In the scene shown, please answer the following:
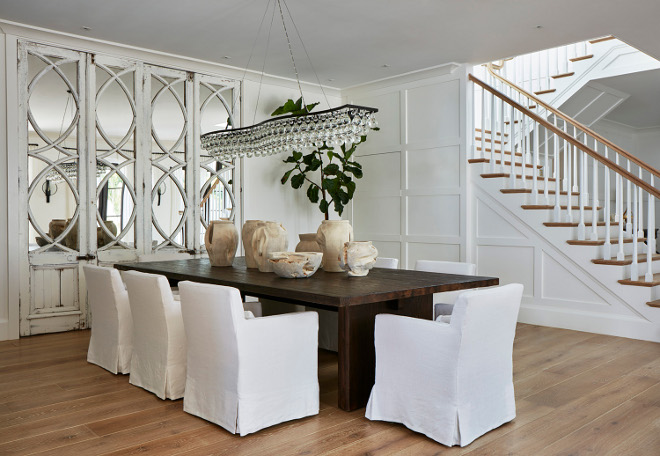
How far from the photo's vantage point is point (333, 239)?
3783 millimetres

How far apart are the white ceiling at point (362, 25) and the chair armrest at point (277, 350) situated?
2.61 metres

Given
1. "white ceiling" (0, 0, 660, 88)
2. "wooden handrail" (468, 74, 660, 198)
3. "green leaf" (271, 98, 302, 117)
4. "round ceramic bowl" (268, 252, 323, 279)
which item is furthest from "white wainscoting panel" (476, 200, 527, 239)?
"round ceramic bowl" (268, 252, 323, 279)

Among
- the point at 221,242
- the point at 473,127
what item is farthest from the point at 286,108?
the point at 221,242

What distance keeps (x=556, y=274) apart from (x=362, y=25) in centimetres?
294

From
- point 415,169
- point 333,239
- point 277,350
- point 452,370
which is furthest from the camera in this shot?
point 415,169

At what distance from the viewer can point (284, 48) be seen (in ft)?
18.0

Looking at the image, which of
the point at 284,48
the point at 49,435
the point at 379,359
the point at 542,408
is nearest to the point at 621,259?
the point at 542,408

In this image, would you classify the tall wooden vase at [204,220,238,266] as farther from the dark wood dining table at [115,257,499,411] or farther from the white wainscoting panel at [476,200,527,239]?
the white wainscoting panel at [476,200,527,239]

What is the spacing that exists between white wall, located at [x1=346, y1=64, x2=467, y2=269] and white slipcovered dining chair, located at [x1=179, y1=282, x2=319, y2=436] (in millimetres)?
3592

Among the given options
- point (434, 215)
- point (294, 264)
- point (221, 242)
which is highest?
point (434, 215)

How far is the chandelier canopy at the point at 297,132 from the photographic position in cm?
372

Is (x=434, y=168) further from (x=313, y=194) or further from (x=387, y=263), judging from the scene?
(x=387, y=263)

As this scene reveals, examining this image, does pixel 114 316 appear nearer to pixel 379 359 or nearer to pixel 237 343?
pixel 237 343

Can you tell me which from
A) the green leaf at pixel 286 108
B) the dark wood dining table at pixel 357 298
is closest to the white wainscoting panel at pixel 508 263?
the dark wood dining table at pixel 357 298
